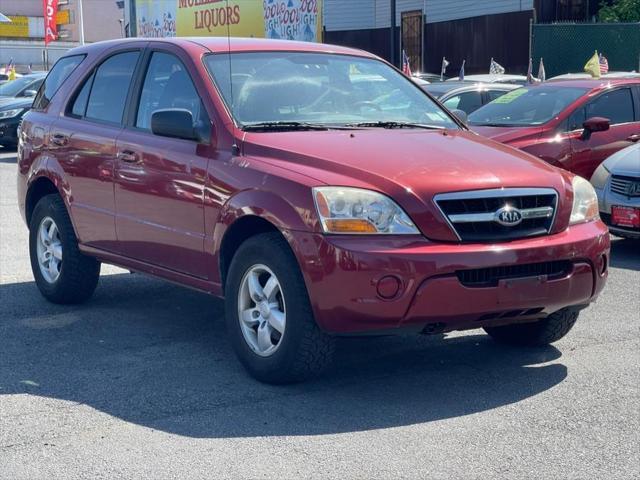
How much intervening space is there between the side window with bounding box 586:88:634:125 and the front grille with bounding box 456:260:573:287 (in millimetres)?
6363

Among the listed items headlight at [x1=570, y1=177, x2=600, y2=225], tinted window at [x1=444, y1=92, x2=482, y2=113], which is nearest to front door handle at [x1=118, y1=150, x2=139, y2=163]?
headlight at [x1=570, y1=177, x2=600, y2=225]

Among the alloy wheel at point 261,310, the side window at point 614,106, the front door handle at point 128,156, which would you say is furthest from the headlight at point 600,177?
the alloy wheel at point 261,310

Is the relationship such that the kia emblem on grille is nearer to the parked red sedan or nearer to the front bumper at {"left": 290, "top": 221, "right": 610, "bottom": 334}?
the front bumper at {"left": 290, "top": 221, "right": 610, "bottom": 334}

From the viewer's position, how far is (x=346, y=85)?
657cm

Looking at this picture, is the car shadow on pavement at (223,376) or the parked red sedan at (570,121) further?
the parked red sedan at (570,121)

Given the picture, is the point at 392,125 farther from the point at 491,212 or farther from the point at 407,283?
the point at 407,283

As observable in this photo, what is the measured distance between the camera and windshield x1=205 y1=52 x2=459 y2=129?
20.3ft

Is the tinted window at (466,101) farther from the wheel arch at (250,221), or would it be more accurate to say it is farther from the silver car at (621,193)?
the wheel arch at (250,221)

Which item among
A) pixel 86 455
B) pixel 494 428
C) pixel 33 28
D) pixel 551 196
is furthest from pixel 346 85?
pixel 33 28

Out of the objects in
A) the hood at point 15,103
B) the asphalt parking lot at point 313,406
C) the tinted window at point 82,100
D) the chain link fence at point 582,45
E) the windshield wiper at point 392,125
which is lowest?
the asphalt parking lot at point 313,406

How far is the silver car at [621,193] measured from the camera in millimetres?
9633

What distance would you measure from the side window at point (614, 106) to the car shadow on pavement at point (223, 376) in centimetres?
556

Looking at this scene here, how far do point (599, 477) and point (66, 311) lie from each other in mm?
4292

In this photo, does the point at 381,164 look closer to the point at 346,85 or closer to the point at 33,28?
the point at 346,85
